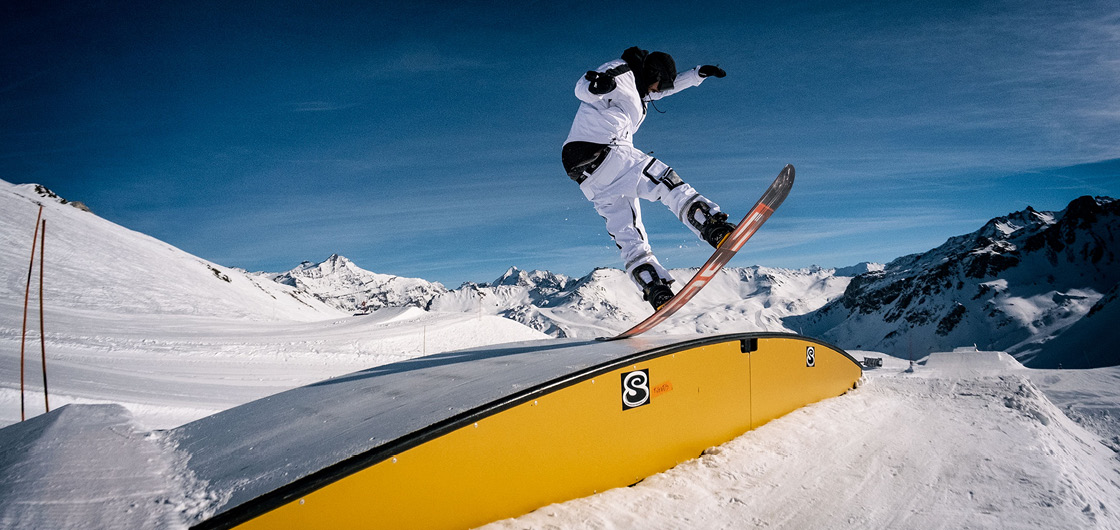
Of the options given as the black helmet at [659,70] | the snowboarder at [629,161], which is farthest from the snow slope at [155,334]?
the black helmet at [659,70]

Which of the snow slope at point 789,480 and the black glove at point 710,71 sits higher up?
the black glove at point 710,71

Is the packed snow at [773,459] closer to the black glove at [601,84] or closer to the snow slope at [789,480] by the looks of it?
the snow slope at [789,480]

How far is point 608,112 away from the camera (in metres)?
3.65

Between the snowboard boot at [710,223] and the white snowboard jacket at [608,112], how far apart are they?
0.88 m

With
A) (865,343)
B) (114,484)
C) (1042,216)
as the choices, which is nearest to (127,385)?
(114,484)

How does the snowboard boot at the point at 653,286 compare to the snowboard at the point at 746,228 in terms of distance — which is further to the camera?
the snowboard boot at the point at 653,286

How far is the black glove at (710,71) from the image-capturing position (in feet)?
12.6

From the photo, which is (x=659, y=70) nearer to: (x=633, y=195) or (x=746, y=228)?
(x=633, y=195)

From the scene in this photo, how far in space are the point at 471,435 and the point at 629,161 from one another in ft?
8.27

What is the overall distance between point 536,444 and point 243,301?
3453 centimetres

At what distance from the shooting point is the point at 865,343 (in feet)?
491

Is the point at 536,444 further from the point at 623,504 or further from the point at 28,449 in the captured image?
the point at 28,449

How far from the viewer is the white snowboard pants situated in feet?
11.5

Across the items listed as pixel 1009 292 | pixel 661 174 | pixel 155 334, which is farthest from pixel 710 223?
pixel 1009 292
